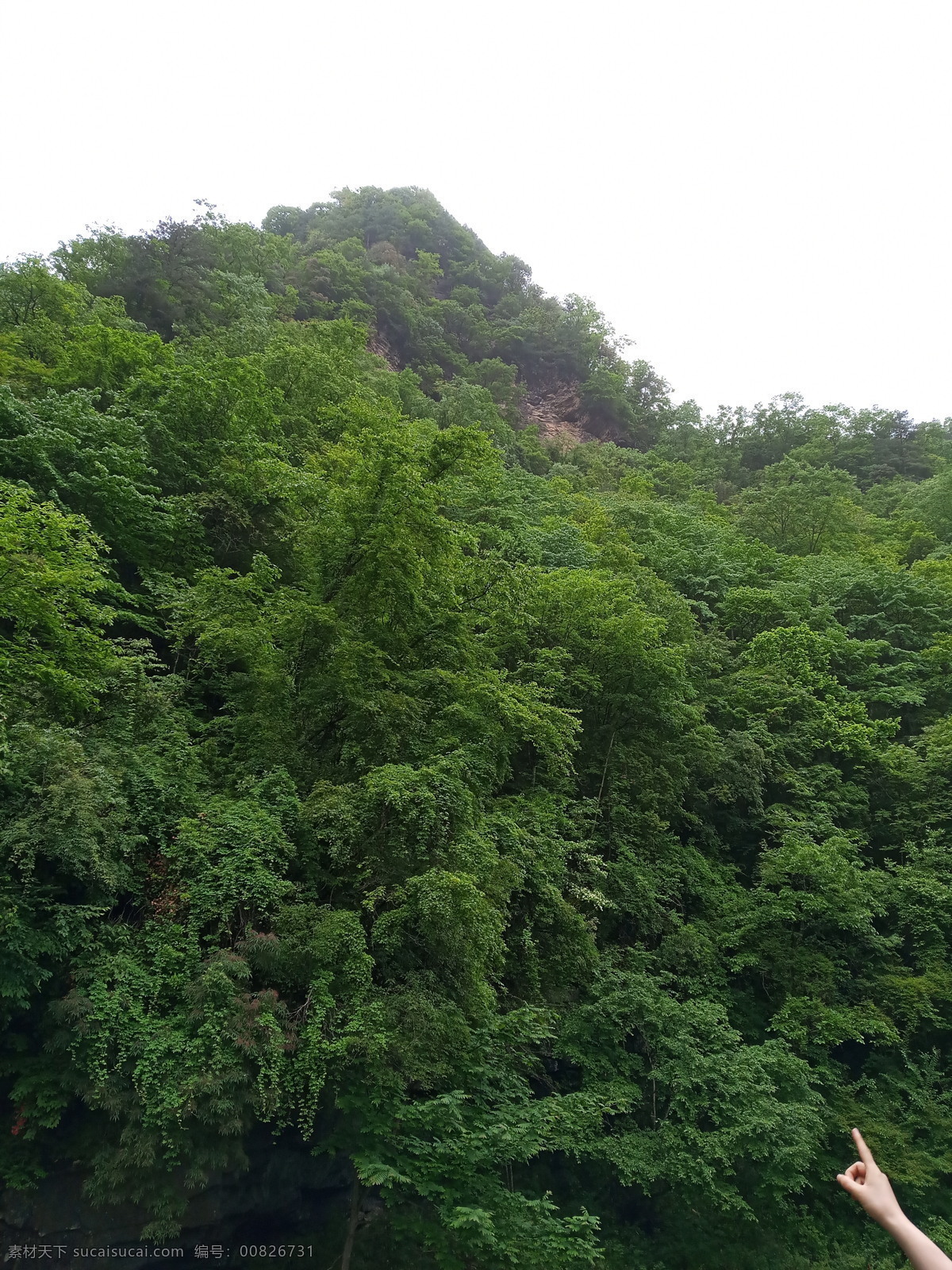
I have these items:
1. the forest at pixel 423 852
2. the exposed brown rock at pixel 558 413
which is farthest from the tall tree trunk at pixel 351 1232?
the exposed brown rock at pixel 558 413

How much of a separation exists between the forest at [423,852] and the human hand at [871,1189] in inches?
205

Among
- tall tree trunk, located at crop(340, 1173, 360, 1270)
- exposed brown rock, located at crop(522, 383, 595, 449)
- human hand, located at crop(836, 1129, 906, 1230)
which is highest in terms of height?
exposed brown rock, located at crop(522, 383, 595, 449)

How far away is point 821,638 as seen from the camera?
15242 mm

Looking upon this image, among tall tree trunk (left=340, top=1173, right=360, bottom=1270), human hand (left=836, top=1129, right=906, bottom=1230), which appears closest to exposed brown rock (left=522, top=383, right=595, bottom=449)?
tall tree trunk (left=340, top=1173, right=360, bottom=1270)

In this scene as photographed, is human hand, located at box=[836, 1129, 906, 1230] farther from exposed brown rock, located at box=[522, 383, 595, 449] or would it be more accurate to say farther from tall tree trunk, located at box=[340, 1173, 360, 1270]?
exposed brown rock, located at box=[522, 383, 595, 449]

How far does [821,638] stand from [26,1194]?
15.8 metres

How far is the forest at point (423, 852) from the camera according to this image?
6410 millimetres

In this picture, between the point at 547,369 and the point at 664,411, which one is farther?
the point at 547,369

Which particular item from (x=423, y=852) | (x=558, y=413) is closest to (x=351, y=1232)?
(x=423, y=852)

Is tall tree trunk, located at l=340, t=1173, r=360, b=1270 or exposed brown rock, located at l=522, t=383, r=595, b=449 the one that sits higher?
exposed brown rock, located at l=522, t=383, r=595, b=449

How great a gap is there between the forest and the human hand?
5199 millimetres

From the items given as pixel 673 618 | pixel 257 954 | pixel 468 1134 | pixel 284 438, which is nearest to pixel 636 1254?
pixel 468 1134

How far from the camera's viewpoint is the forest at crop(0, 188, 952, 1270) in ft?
21.0

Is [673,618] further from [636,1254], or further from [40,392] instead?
[40,392]
